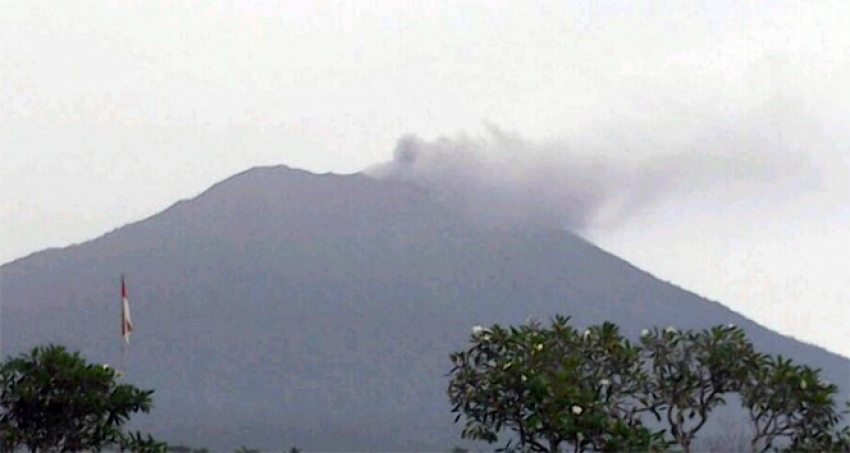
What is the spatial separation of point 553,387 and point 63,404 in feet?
30.7

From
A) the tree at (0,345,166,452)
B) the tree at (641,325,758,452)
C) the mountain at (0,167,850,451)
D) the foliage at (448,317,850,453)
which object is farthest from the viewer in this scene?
the mountain at (0,167,850,451)

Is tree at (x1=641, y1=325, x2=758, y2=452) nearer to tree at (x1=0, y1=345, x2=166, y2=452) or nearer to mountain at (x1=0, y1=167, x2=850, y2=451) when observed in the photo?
tree at (x1=0, y1=345, x2=166, y2=452)

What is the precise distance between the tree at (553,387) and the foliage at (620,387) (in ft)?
0.08

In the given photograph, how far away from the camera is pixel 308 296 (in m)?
195

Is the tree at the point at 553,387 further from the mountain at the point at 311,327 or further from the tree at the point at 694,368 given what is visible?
the mountain at the point at 311,327

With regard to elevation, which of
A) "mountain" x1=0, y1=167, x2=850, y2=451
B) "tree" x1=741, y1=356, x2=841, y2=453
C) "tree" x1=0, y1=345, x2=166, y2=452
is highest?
"mountain" x1=0, y1=167, x2=850, y2=451

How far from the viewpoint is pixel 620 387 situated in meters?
31.4

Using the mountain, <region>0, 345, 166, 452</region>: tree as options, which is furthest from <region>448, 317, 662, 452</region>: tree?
the mountain

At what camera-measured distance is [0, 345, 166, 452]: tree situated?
95.0ft

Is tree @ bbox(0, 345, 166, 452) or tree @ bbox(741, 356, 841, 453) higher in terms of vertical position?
tree @ bbox(741, 356, 841, 453)

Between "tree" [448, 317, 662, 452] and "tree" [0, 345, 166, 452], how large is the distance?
21.6ft

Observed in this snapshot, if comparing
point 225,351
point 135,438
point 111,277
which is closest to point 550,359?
point 135,438

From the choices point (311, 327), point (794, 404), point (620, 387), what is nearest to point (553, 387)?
point (620, 387)

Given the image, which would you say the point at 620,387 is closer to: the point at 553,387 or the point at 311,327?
the point at 553,387
